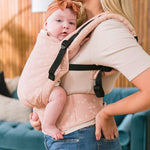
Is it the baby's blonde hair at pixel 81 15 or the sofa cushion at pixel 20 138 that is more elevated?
the baby's blonde hair at pixel 81 15

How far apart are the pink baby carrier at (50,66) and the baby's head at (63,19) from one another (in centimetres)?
4

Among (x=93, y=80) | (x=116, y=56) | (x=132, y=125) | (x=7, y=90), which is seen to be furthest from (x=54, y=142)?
(x=7, y=90)

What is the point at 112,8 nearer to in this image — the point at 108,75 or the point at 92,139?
the point at 108,75

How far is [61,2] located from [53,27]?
4.1 inches

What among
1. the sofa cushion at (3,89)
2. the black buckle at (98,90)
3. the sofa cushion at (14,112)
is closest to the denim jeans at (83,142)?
the black buckle at (98,90)

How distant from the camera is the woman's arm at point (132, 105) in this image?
0.76 metres

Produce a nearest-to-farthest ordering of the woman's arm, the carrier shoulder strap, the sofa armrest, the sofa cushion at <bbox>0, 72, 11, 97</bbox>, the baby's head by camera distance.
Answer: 1. the woman's arm
2. the carrier shoulder strap
3. the baby's head
4. the sofa armrest
5. the sofa cushion at <bbox>0, 72, 11, 97</bbox>

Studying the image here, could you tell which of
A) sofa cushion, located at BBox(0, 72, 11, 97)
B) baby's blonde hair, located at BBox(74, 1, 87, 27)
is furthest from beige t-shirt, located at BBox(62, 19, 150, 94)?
sofa cushion, located at BBox(0, 72, 11, 97)

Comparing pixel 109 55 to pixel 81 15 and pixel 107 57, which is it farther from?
pixel 81 15

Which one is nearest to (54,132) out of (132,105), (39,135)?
(132,105)

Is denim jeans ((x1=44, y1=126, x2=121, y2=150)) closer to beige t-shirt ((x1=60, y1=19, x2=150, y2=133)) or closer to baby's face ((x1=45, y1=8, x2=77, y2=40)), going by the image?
beige t-shirt ((x1=60, y1=19, x2=150, y2=133))

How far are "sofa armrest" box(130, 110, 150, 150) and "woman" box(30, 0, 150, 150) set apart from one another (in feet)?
5.83

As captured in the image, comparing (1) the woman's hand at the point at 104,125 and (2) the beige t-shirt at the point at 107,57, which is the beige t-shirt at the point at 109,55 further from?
(1) the woman's hand at the point at 104,125

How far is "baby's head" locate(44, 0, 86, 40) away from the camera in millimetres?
1021
